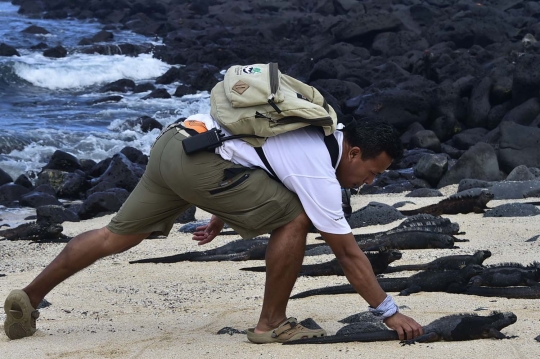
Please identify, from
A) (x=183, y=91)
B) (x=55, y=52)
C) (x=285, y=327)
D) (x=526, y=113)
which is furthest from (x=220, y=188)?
(x=55, y=52)

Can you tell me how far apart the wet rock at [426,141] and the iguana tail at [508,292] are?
11484mm

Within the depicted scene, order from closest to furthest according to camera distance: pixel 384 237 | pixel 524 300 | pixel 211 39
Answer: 1. pixel 524 300
2. pixel 384 237
3. pixel 211 39

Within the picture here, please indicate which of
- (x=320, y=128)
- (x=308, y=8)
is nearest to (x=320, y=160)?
(x=320, y=128)

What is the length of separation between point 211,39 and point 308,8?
7.80 metres

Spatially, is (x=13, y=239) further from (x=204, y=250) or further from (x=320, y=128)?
(x=320, y=128)

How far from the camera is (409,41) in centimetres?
2788

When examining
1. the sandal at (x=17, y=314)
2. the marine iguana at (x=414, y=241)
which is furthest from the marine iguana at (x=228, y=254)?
the sandal at (x=17, y=314)

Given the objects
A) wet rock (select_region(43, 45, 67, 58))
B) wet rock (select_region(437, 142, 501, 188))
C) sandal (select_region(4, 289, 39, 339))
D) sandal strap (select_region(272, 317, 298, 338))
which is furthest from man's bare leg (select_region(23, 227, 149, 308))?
wet rock (select_region(43, 45, 67, 58))

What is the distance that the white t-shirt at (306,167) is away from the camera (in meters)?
3.78

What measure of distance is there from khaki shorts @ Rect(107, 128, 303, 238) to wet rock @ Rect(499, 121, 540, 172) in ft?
30.0

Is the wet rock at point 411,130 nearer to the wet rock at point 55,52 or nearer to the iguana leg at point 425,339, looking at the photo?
the iguana leg at point 425,339

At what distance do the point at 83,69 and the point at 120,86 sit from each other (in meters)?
2.71

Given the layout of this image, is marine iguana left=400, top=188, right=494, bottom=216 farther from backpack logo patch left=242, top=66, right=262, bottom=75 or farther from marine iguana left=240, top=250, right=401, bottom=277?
backpack logo patch left=242, top=66, right=262, bottom=75

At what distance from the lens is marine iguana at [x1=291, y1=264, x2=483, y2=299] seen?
4797 mm
